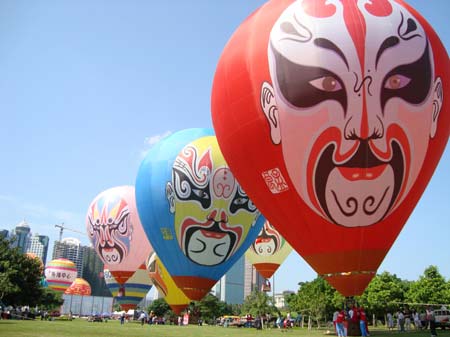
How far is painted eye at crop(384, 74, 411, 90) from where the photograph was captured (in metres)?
14.0

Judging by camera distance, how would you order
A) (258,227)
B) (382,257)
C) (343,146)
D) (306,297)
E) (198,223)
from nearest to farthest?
1. (343,146)
2. (382,257)
3. (198,223)
4. (258,227)
5. (306,297)

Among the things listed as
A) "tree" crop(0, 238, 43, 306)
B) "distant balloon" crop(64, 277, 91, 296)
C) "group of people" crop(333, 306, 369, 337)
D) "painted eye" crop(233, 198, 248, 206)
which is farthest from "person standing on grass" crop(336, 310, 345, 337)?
"distant balloon" crop(64, 277, 91, 296)

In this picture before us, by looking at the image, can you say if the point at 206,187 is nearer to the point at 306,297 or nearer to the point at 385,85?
the point at 385,85

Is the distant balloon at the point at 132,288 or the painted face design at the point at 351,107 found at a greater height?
the painted face design at the point at 351,107

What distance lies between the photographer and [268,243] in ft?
113

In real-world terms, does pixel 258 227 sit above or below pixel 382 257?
above

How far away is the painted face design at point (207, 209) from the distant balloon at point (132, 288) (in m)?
17.1

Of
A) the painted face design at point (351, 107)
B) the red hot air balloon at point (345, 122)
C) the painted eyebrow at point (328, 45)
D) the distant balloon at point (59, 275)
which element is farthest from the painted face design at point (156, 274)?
the distant balloon at point (59, 275)

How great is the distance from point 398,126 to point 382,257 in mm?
4130

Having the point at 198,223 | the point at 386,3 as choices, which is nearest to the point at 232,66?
the point at 386,3

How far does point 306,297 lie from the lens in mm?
54469

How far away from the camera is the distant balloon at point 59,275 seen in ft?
215

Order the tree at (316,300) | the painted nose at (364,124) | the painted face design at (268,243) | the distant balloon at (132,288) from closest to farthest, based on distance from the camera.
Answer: the painted nose at (364,124) < the painted face design at (268,243) < the distant balloon at (132,288) < the tree at (316,300)

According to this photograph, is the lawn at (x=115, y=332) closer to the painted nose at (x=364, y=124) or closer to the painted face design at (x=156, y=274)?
the painted nose at (x=364, y=124)
